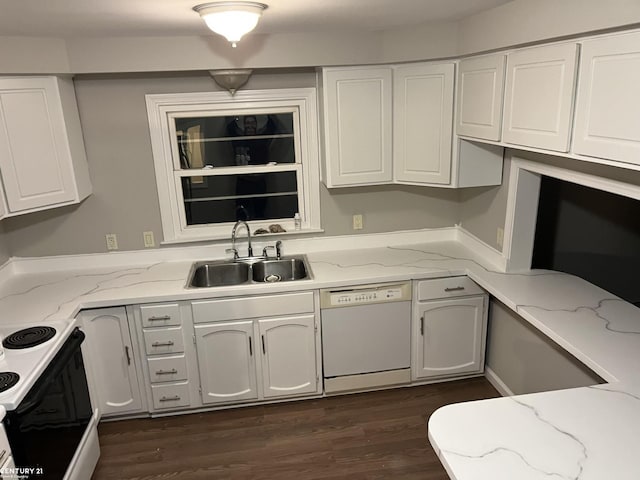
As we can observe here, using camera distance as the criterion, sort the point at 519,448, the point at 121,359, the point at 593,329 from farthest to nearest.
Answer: the point at 121,359
the point at 593,329
the point at 519,448

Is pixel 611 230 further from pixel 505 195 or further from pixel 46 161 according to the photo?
pixel 46 161

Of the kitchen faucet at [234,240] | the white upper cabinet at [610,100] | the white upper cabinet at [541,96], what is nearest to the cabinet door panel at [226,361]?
the kitchen faucet at [234,240]

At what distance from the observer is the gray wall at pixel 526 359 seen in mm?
2459

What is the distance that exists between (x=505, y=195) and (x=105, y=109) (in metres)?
2.51

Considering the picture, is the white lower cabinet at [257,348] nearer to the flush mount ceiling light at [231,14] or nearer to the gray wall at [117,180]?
the gray wall at [117,180]

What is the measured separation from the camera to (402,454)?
2.67m

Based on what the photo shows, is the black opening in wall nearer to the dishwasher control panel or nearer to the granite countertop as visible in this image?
the granite countertop

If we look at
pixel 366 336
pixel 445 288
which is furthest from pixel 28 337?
pixel 445 288

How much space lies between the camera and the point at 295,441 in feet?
9.21

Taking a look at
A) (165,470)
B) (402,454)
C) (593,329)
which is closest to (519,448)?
(593,329)

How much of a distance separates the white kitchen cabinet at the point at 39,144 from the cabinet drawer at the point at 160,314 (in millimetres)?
802

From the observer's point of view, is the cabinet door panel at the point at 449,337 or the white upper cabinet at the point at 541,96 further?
the cabinet door panel at the point at 449,337

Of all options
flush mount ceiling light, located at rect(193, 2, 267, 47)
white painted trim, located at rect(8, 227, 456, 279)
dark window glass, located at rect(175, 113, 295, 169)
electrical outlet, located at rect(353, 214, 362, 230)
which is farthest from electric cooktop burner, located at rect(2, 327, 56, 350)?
electrical outlet, located at rect(353, 214, 362, 230)

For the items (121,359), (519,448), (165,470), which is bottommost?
(165,470)
